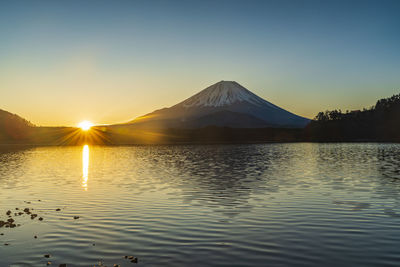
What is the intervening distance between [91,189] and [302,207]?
1794cm

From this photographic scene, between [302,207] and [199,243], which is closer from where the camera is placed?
[199,243]

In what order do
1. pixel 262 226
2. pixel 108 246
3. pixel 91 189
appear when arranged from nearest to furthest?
pixel 108 246 → pixel 262 226 → pixel 91 189

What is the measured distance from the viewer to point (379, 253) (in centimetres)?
1366

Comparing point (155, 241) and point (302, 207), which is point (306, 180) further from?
point (155, 241)

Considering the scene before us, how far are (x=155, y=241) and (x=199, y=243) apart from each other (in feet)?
5.99

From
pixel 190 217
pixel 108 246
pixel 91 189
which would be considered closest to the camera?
pixel 108 246

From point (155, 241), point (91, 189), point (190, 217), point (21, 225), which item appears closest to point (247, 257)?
point (155, 241)

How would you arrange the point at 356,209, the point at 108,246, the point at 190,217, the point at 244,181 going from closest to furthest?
the point at 108,246
the point at 190,217
the point at 356,209
the point at 244,181

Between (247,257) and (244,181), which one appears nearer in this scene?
(247,257)

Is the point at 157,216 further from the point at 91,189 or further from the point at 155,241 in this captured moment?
the point at 91,189

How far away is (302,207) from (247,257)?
10117mm

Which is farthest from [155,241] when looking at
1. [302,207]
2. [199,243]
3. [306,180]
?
[306,180]

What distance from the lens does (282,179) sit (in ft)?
121

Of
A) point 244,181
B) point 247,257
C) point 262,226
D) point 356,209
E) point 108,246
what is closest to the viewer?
point 247,257
